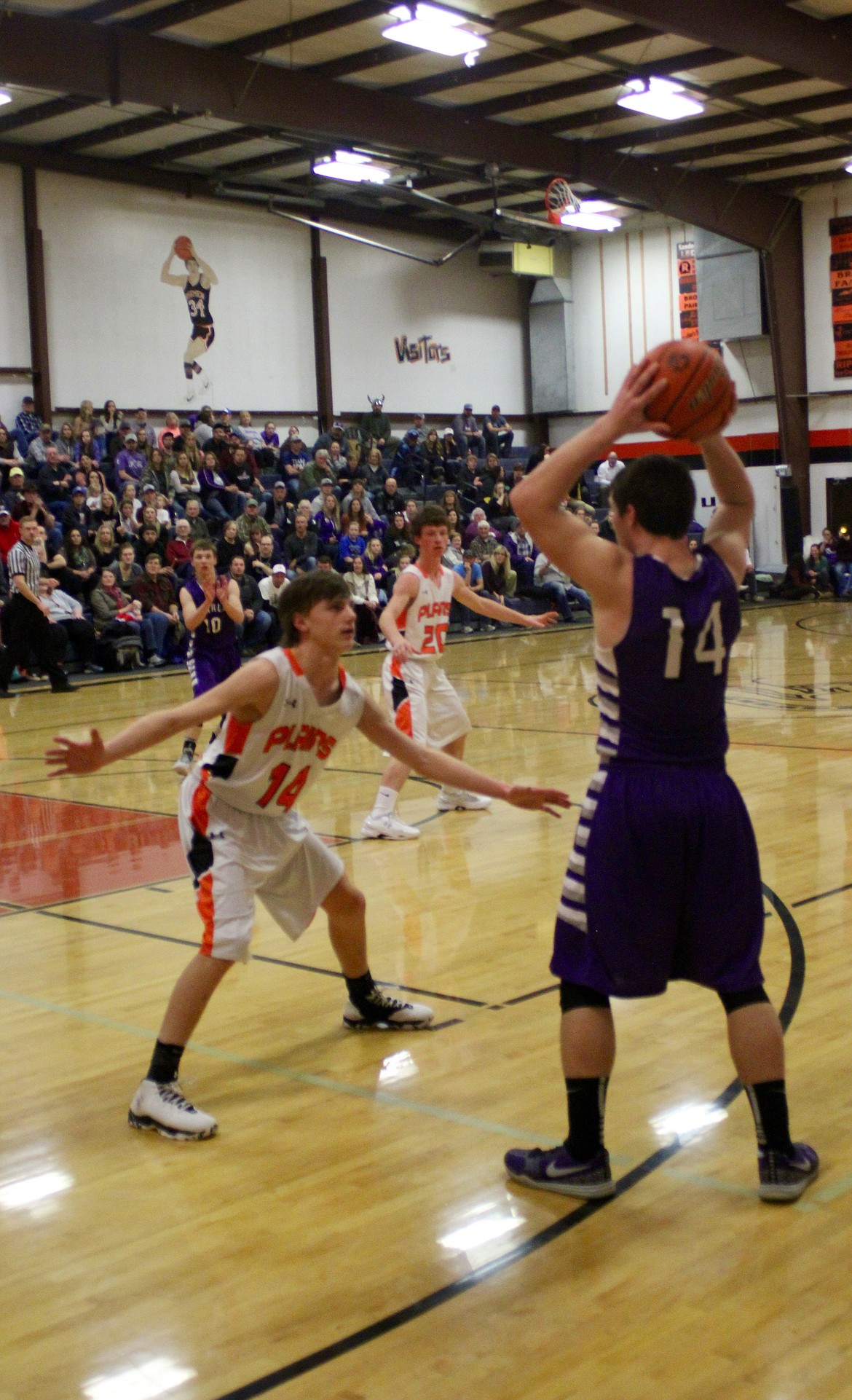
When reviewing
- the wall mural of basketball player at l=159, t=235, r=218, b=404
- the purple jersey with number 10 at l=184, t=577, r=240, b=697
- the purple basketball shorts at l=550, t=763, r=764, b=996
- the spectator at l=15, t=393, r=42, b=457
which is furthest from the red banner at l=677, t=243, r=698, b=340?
the purple basketball shorts at l=550, t=763, r=764, b=996

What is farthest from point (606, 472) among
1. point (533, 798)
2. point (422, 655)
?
point (533, 798)

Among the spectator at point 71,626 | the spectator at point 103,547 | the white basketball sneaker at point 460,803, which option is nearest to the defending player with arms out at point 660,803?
the white basketball sneaker at point 460,803

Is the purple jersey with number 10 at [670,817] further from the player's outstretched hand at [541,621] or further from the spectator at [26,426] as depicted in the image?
the spectator at [26,426]

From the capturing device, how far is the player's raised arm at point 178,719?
3.52 m

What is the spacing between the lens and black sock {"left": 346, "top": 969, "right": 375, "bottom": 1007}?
4.65 metres

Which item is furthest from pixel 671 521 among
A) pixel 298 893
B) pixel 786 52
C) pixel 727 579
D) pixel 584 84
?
pixel 584 84

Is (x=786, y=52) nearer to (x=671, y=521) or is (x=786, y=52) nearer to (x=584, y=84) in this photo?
(x=584, y=84)

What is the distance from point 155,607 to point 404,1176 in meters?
14.0

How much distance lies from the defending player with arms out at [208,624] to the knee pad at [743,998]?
6.59m

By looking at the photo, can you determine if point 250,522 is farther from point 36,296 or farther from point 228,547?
point 36,296

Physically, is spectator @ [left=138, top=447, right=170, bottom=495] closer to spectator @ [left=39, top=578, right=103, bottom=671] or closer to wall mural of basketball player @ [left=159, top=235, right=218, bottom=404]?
spectator @ [left=39, top=578, right=103, bottom=671]

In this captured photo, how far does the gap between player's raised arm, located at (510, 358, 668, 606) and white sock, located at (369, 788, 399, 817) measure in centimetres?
460

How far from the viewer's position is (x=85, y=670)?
659 inches

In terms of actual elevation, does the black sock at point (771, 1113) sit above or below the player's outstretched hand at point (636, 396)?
below
